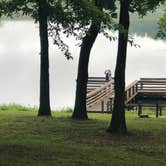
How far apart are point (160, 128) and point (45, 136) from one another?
466cm

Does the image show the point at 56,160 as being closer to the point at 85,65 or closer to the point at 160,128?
the point at 160,128

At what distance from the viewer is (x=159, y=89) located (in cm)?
3459

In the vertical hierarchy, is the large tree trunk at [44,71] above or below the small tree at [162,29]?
below

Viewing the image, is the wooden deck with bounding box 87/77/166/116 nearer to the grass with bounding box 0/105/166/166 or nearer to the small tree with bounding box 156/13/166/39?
→ the small tree with bounding box 156/13/166/39

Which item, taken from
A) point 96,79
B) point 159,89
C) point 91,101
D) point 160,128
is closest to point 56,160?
point 160,128

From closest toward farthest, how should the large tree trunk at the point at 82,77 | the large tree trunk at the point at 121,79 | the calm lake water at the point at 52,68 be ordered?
the large tree trunk at the point at 121,79, the large tree trunk at the point at 82,77, the calm lake water at the point at 52,68

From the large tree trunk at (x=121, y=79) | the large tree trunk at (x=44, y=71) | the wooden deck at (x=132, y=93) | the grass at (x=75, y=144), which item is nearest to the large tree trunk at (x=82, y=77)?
the grass at (x=75, y=144)

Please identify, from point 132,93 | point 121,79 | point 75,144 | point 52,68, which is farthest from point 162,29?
point 52,68

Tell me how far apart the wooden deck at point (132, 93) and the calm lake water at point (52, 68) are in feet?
14.1

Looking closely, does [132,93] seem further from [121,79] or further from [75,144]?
[75,144]

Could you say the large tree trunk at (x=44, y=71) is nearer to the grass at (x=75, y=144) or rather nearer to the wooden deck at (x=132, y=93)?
the grass at (x=75, y=144)

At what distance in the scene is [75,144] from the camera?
12.7 metres

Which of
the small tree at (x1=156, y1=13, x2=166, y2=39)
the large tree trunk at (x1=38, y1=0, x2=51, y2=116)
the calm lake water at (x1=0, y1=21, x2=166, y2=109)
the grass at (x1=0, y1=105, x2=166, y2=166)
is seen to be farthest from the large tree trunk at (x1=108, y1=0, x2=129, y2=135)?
the calm lake water at (x1=0, y1=21, x2=166, y2=109)

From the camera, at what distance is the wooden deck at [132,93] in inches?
1156
